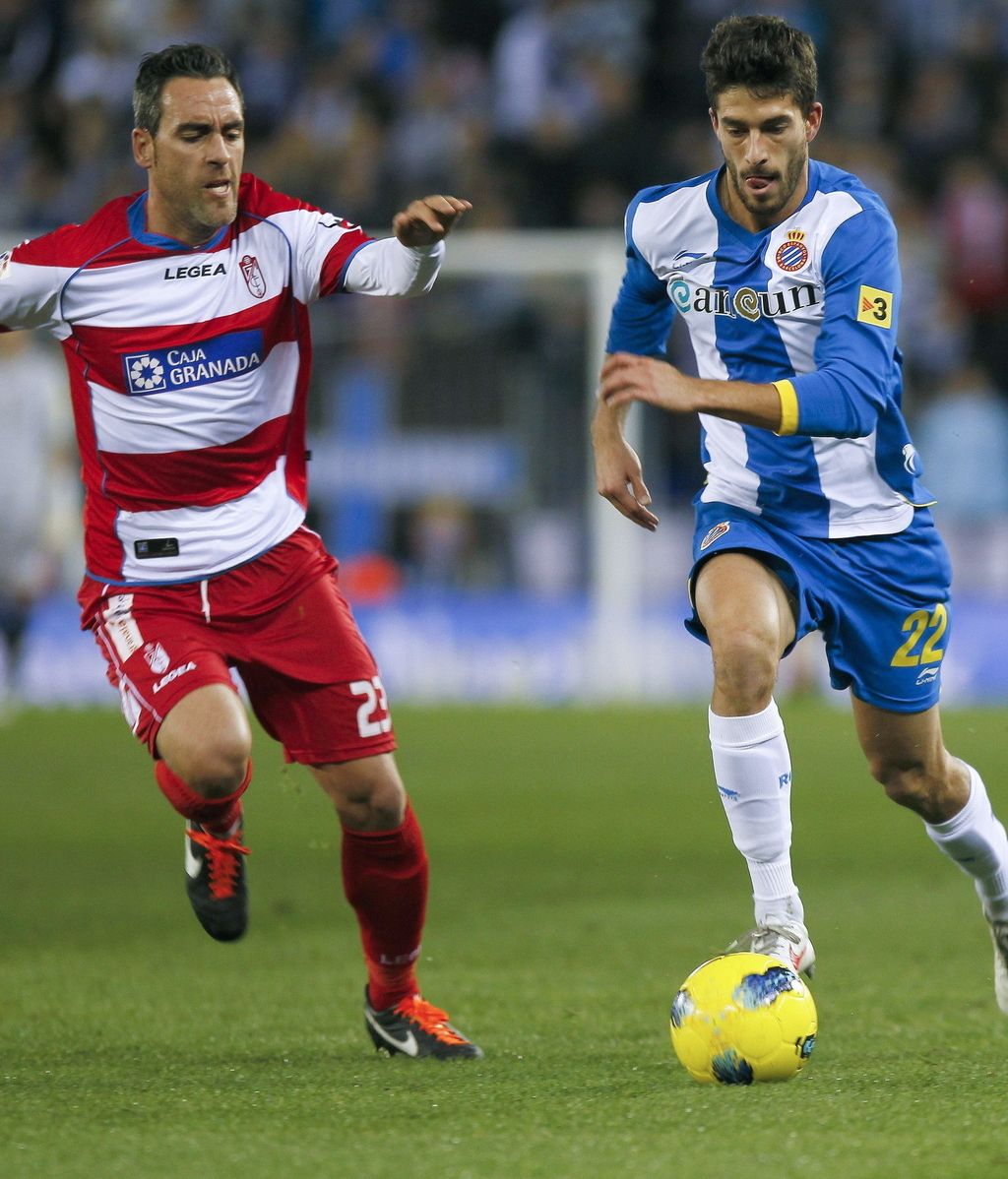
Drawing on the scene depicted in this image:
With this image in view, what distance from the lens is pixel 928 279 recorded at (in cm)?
1548

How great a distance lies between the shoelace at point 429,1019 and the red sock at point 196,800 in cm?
66

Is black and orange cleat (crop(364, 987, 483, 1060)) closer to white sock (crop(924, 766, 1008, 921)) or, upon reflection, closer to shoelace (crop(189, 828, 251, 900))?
shoelace (crop(189, 828, 251, 900))

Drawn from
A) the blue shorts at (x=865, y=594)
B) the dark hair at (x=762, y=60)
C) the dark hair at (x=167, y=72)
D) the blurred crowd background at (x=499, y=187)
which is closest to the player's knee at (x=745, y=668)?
the blue shorts at (x=865, y=594)

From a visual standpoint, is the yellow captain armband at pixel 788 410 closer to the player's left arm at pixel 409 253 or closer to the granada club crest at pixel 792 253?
the granada club crest at pixel 792 253

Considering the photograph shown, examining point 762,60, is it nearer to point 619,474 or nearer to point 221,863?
point 619,474

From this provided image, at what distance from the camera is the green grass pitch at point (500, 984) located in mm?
3797

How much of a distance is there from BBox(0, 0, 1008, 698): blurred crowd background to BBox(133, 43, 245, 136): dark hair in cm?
819

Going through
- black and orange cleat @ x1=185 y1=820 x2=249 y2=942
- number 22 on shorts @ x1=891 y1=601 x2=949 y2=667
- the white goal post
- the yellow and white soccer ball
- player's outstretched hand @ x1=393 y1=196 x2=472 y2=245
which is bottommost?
the white goal post

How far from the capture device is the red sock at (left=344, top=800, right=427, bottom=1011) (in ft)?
16.8

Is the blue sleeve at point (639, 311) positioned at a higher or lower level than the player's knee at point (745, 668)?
higher

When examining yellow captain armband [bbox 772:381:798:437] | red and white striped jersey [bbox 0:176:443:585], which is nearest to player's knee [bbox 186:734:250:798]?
red and white striped jersey [bbox 0:176:443:585]

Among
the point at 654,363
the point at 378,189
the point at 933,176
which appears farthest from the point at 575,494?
the point at 654,363

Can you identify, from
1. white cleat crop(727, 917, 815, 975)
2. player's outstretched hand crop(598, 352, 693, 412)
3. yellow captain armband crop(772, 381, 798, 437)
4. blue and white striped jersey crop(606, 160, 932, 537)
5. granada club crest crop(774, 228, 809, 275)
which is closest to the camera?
player's outstretched hand crop(598, 352, 693, 412)

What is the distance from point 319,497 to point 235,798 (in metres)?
9.80
